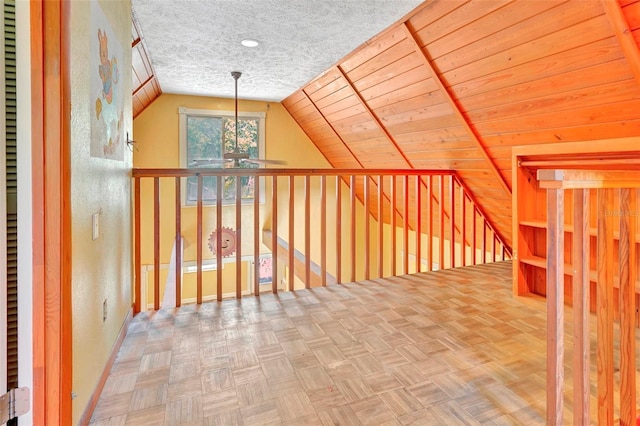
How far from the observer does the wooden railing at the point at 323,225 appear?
10.1 feet

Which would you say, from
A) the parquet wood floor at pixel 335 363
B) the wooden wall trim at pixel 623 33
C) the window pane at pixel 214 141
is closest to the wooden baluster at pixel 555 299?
the parquet wood floor at pixel 335 363

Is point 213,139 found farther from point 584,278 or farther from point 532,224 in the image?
point 584,278

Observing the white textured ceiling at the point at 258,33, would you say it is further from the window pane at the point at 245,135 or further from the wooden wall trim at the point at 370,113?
the window pane at the point at 245,135

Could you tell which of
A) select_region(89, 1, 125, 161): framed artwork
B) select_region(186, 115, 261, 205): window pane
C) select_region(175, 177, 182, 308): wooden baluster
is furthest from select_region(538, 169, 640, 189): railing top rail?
select_region(186, 115, 261, 205): window pane

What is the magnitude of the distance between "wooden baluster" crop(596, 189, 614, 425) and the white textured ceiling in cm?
198

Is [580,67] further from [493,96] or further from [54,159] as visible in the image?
[54,159]

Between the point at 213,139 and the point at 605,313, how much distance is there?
5353mm

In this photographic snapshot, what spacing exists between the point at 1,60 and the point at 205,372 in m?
1.45

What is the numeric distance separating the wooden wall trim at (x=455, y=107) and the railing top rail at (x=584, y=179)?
2.05 meters

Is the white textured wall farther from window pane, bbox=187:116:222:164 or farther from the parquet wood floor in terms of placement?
window pane, bbox=187:116:222:164

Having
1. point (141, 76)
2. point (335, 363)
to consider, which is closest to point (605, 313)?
point (335, 363)

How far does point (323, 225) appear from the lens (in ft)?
10.1

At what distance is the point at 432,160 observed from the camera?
13.6ft

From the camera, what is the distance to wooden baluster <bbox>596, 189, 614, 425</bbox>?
1.21 m
